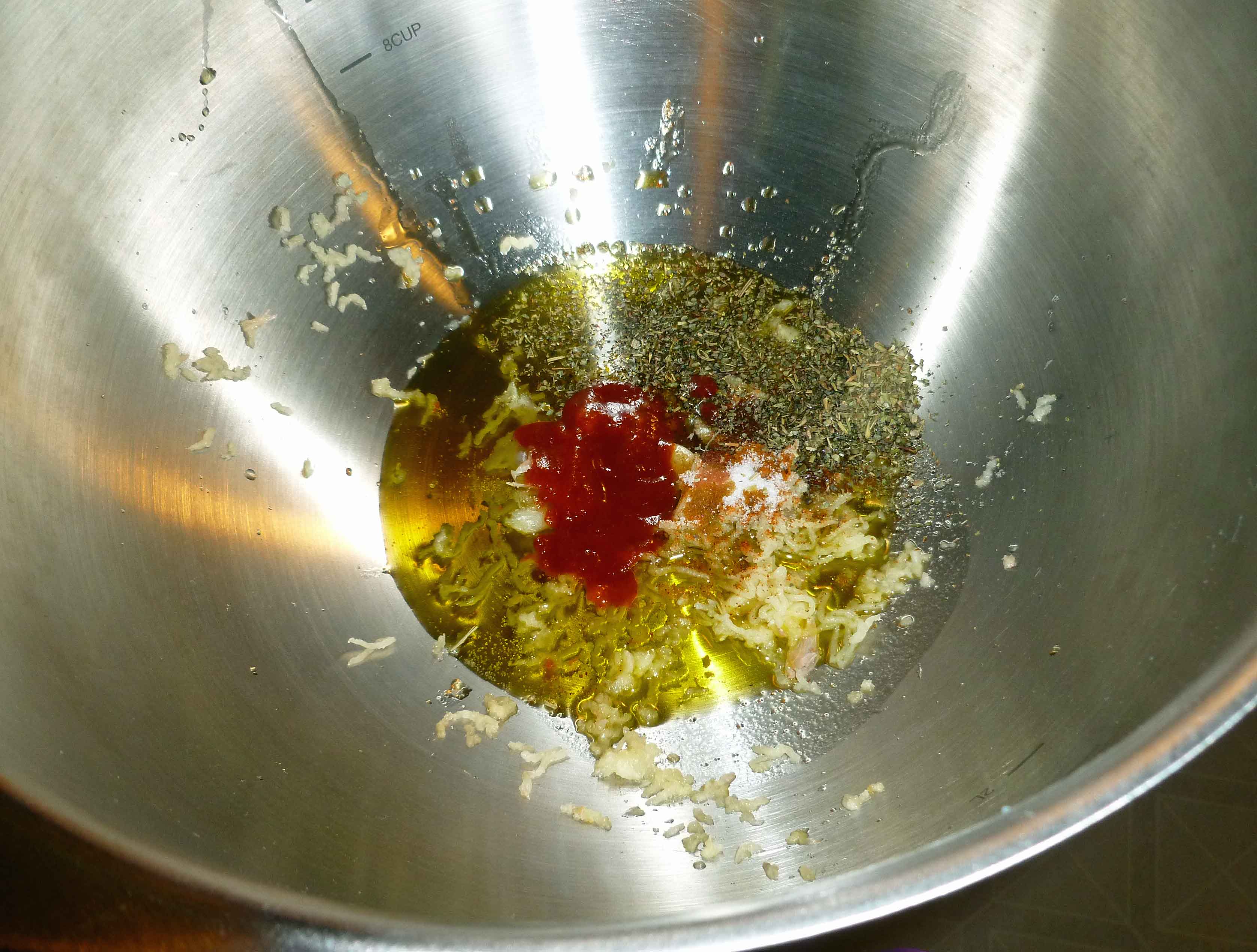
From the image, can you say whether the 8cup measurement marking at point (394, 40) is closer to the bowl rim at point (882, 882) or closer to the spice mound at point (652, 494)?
the spice mound at point (652, 494)

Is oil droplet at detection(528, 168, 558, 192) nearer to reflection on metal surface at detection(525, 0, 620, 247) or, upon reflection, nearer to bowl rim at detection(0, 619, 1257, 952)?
reflection on metal surface at detection(525, 0, 620, 247)

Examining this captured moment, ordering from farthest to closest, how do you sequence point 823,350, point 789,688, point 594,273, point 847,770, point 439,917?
point 594,273 → point 823,350 → point 789,688 → point 847,770 → point 439,917

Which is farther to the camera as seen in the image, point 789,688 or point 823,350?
point 823,350

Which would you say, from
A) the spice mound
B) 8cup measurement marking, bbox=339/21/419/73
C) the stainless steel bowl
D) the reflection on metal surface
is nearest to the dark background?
the stainless steel bowl

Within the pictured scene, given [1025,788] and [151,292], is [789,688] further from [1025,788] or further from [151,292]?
[151,292]

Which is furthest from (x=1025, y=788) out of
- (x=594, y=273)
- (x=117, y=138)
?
(x=117, y=138)

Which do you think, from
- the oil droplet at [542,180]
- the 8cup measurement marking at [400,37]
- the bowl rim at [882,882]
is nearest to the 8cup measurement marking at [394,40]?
the 8cup measurement marking at [400,37]

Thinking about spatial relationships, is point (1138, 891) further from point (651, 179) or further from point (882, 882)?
point (651, 179)

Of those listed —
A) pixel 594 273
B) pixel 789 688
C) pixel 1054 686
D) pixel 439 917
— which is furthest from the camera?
pixel 594 273
